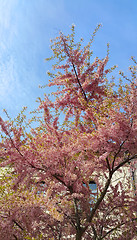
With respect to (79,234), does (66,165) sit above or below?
above

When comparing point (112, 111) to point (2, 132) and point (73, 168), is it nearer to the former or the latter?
point (73, 168)

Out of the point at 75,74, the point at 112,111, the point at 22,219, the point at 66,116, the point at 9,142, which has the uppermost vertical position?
the point at 75,74

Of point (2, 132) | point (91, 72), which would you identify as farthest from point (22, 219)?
point (91, 72)

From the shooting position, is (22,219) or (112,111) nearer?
(112,111)

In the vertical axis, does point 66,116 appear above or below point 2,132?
above

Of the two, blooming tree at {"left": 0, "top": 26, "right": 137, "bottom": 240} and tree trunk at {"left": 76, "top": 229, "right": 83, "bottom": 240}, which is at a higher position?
blooming tree at {"left": 0, "top": 26, "right": 137, "bottom": 240}

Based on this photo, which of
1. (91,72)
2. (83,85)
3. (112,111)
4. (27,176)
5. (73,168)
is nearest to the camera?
(112,111)

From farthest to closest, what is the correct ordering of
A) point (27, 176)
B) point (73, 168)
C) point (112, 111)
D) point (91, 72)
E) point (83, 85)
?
1. point (91, 72)
2. point (83, 85)
3. point (27, 176)
4. point (73, 168)
5. point (112, 111)

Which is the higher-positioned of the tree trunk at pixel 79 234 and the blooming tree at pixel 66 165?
the blooming tree at pixel 66 165

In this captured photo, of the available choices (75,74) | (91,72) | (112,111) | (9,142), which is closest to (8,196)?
(9,142)

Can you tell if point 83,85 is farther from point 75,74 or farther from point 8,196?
point 8,196

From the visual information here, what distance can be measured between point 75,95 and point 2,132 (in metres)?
3.37

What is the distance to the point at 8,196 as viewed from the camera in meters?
5.52

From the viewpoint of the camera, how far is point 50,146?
6148 mm
